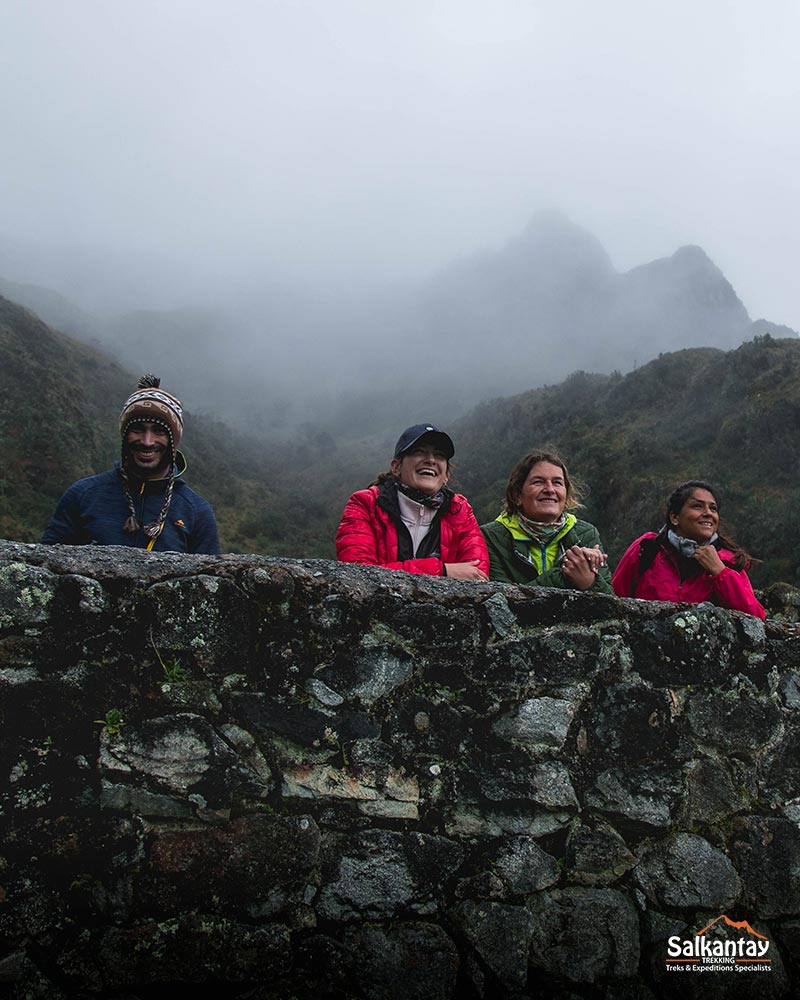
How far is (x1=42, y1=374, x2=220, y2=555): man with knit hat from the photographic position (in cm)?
309

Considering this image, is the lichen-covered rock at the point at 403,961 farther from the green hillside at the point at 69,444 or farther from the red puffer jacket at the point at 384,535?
the green hillside at the point at 69,444

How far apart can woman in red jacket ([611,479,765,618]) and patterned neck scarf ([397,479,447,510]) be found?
1.35 metres

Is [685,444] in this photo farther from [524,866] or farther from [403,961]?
[403,961]

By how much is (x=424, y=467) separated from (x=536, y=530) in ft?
2.59

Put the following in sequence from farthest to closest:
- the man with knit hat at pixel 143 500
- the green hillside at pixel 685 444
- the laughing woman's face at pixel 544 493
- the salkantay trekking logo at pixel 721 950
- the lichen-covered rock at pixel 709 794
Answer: the green hillside at pixel 685 444 → the laughing woman's face at pixel 544 493 → the man with knit hat at pixel 143 500 → the lichen-covered rock at pixel 709 794 → the salkantay trekking logo at pixel 721 950

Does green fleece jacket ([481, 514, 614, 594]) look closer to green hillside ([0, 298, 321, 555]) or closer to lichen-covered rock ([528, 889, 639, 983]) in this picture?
lichen-covered rock ([528, 889, 639, 983])

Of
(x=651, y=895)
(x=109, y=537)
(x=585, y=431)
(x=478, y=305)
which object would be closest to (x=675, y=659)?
(x=651, y=895)

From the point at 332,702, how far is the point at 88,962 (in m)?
1.02

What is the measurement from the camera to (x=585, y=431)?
925 inches

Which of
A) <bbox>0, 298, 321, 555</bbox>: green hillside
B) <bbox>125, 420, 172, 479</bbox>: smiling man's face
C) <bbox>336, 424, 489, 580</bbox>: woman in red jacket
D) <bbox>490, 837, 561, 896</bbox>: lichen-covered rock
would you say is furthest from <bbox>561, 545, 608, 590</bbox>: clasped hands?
<bbox>0, 298, 321, 555</bbox>: green hillside

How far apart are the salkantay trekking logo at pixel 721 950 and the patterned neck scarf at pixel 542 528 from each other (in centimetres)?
187

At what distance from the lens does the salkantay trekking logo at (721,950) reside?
199cm

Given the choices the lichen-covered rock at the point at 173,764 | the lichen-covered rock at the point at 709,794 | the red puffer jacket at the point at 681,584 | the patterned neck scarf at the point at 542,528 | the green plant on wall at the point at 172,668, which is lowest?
the lichen-covered rock at the point at 709,794

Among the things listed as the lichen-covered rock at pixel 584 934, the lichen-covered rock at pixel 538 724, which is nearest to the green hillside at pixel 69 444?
the lichen-covered rock at pixel 538 724
